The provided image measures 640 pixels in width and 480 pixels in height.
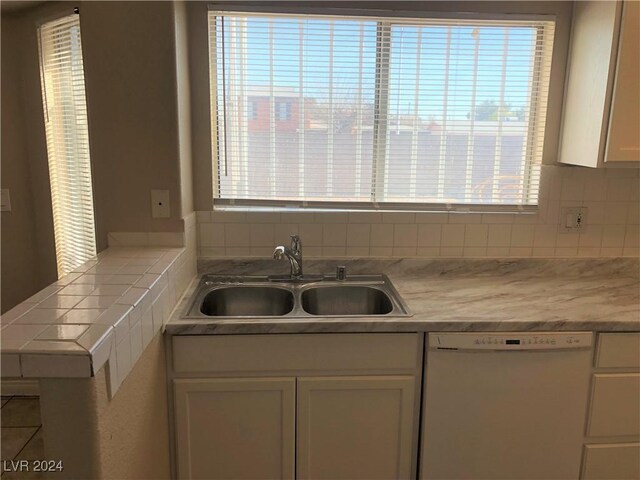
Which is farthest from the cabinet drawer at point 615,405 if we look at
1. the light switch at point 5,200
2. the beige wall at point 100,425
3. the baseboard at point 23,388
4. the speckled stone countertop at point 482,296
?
the light switch at point 5,200

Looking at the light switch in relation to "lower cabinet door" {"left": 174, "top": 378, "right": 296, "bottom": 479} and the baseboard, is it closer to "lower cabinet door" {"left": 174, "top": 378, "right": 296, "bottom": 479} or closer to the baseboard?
the baseboard

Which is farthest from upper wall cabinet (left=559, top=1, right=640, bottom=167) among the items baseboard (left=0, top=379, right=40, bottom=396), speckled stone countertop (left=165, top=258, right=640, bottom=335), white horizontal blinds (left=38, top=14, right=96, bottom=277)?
baseboard (left=0, top=379, right=40, bottom=396)

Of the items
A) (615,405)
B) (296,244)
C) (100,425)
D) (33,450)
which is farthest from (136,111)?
(615,405)

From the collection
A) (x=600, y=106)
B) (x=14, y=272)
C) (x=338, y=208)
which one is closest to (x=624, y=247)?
(x=600, y=106)

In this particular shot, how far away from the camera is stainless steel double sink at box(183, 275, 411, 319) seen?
2150 mm

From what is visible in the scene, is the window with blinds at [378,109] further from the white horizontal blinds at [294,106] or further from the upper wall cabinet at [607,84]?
the upper wall cabinet at [607,84]

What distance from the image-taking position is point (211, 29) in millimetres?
2135

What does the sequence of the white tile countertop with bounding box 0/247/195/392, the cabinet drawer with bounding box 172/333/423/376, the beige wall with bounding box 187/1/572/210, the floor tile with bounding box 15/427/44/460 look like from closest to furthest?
the white tile countertop with bounding box 0/247/195/392 → the cabinet drawer with bounding box 172/333/423/376 → the beige wall with bounding box 187/1/572/210 → the floor tile with bounding box 15/427/44/460

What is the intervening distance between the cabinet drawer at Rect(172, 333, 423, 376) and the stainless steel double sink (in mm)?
359

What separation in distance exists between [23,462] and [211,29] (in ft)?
6.74

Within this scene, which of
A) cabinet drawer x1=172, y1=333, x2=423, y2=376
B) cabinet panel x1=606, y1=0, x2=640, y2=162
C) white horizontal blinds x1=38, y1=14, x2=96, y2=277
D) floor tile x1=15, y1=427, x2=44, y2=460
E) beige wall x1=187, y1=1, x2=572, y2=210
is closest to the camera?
cabinet drawer x1=172, y1=333, x2=423, y2=376

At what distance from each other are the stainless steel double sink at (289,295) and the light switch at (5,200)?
1305mm

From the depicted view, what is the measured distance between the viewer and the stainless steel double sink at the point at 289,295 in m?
2.15

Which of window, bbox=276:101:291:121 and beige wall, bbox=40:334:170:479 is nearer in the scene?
beige wall, bbox=40:334:170:479
